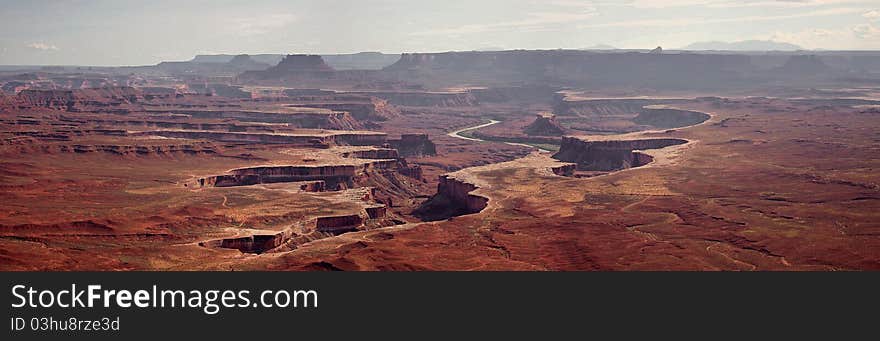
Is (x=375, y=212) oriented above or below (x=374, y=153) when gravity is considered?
above

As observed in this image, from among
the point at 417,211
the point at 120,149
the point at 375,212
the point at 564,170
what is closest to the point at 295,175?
the point at 417,211

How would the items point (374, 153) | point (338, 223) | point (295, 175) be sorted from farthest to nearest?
1. point (374, 153)
2. point (295, 175)
3. point (338, 223)

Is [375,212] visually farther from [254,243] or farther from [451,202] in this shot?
[254,243]

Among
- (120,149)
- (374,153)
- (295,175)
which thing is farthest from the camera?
(374,153)

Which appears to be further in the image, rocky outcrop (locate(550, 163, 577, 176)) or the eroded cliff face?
rocky outcrop (locate(550, 163, 577, 176))

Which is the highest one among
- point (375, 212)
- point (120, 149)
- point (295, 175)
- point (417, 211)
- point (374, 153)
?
point (120, 149)

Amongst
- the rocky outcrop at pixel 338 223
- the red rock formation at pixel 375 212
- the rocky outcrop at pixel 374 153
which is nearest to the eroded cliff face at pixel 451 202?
the red rock formation at pixel 375 212

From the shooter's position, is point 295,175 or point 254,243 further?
point 295,175

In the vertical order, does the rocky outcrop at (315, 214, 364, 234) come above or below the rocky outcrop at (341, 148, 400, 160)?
above

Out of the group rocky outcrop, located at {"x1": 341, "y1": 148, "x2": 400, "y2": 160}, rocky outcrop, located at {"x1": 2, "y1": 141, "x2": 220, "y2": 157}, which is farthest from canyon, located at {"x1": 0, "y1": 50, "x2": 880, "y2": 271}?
rocky outcrop, located at {"x1": 341, "y1": 148, "x2": 400, "y2": 160}

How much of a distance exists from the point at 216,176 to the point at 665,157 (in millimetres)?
83059

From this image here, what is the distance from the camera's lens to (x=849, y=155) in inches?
6919

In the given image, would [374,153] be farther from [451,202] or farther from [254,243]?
[254,243]

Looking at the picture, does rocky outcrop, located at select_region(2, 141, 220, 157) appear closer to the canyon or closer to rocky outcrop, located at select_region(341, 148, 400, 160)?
the canyon
